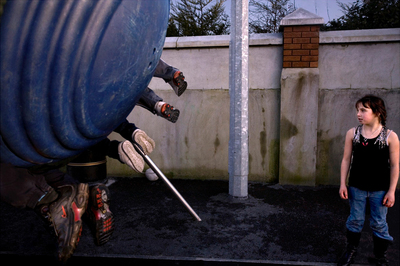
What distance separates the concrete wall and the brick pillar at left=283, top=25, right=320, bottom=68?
0.42ft

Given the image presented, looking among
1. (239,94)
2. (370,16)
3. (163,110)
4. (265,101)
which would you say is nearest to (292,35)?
(265,101)

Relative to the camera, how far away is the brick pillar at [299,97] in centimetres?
501

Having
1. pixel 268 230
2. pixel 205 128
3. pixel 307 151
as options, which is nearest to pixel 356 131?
pixel 268 230

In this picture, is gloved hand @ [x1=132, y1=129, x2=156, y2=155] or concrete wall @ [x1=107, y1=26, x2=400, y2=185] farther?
concrete wall @ [x1=107, y1=26, x2=400, y2=185]

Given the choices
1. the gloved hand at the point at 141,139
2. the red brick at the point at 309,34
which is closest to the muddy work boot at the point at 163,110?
the gloved hand at the point at 141,139

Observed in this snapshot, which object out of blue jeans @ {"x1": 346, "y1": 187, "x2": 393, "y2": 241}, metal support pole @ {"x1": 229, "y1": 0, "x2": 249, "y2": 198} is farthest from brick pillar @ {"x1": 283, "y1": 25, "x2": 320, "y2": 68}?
blue jeans @ {"x1": 346, "y1": 187, "x2": 393, "y2": 241}

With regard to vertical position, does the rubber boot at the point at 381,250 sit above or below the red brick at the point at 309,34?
below

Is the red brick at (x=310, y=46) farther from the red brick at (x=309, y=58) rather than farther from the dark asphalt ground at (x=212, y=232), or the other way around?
the dark asphalt ground at (x=212, y=232)

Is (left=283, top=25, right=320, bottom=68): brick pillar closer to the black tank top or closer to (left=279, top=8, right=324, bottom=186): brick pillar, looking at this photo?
(left=279, top=8, right=324, bottom=186): brick pillar

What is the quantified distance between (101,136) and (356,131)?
7.15 ft

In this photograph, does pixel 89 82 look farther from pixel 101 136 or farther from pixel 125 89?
pixel 101 136

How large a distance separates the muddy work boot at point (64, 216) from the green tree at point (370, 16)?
6.55 metres

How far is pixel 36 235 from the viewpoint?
3.38 metres

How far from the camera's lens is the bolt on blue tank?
0.94m
